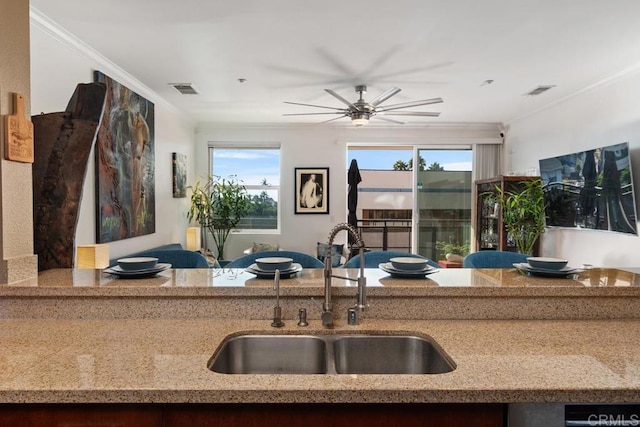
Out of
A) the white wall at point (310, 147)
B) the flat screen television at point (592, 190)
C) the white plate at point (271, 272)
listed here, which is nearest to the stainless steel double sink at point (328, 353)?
the white plate at point (271, 272)

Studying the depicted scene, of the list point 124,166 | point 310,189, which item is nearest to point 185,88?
point 124,166

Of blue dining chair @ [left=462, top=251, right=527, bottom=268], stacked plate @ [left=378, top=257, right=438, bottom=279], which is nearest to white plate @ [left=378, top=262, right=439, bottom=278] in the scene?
stacked plate @ [left=378, top=257, right=438, bottom=279]

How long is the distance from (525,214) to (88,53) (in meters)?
4.73

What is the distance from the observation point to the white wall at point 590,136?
11.2 feet

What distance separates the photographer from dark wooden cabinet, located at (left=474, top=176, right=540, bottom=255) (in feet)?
15.8

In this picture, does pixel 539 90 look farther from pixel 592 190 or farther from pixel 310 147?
pixel 310 147

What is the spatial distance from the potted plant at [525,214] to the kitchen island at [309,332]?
2964 millimetres

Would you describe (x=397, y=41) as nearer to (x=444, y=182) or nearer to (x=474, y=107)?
(x=474, y=107)

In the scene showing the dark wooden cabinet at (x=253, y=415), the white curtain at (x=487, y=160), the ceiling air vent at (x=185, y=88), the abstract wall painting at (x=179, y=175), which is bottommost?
the dark wooden cabinet at (x=253, y=415)

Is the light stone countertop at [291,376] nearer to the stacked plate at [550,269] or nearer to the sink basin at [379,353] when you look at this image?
the sink basin at [379,353]

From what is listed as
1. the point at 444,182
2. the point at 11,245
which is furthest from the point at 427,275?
the point at 444,182

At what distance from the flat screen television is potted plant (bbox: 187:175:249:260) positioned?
3996 mm

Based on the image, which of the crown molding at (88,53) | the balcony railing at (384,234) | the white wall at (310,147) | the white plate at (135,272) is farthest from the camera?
the balcony railing at (384,234)

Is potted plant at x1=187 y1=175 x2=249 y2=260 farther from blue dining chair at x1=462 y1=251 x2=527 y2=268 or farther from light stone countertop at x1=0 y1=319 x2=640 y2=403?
light stone countertop at x1=0 y1=319 x2=640 y2=403
